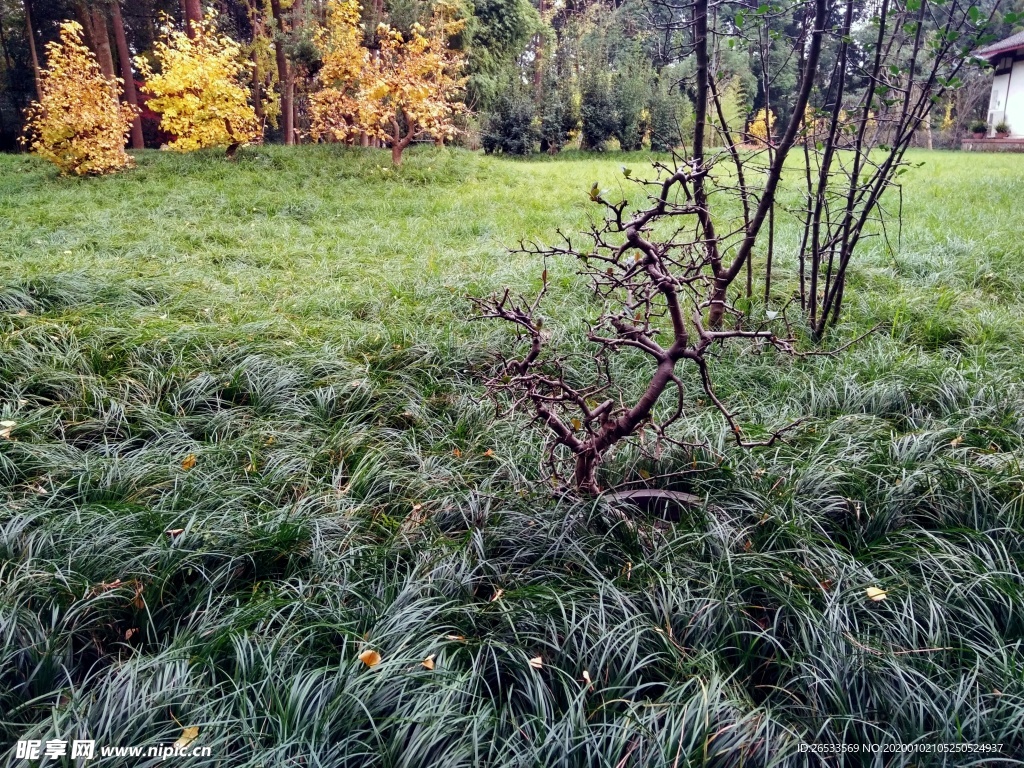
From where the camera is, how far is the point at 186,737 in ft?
5.13

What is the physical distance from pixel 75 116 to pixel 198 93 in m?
1.93

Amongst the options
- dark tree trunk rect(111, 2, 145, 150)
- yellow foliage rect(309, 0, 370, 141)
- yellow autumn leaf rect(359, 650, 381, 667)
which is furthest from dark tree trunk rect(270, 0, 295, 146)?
yellow autumn leaf rect(359, 650, 381, 667)

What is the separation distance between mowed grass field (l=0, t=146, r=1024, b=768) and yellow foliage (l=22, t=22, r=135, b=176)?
26.5 ft

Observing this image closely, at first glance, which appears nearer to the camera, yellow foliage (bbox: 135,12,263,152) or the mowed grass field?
the mowed grass field

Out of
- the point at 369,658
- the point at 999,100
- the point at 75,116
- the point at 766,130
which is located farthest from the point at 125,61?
the point at 999,100

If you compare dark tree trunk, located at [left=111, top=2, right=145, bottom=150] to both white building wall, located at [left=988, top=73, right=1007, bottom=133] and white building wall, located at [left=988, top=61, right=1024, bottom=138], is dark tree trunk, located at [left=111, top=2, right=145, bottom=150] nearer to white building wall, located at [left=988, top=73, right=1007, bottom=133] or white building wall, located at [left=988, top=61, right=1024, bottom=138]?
white building wall, located at [left=988, top=61, right=1024, bottom=138]

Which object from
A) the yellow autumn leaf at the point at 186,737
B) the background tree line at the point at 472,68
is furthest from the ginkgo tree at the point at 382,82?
the yellow autumn leaf at the point at 186,737

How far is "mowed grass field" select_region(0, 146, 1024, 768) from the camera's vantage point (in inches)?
64.5

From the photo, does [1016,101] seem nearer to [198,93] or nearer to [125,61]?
[198,93]

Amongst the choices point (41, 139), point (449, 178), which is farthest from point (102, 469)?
point (41, 139)

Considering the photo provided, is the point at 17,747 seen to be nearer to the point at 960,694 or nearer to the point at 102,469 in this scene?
the point at 102,469

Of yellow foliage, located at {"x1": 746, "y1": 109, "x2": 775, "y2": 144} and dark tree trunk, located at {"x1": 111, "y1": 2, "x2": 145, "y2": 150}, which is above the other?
dark tree trunk, located at {"x1": 111, "y1": 2, "x2": 145, "y2": 150}

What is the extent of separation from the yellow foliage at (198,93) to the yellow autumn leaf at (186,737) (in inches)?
483

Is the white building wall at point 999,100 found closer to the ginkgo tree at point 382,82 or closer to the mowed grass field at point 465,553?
the ginkgo tree at point 382,82
